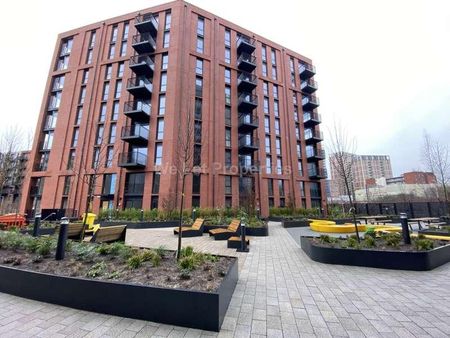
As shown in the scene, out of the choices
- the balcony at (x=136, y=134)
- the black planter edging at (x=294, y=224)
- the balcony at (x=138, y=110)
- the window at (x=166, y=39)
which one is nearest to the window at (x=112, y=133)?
the balcony at (x=136, y=134)

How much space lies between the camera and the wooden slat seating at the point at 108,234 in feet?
22.3

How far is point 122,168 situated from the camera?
2086cm

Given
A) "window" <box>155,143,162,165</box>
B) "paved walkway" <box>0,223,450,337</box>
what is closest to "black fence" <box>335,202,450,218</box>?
"paved walkway" <box>0,223,450,337</box>

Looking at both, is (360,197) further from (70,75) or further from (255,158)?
(70,75)

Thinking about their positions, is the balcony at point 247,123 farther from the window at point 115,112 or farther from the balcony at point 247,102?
the window at point 115,112

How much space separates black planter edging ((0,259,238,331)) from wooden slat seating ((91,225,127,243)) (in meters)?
3.09

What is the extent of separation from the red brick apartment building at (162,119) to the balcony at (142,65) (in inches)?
4.4

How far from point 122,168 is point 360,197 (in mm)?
52341

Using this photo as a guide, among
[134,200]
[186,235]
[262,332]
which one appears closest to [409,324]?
[262,332]

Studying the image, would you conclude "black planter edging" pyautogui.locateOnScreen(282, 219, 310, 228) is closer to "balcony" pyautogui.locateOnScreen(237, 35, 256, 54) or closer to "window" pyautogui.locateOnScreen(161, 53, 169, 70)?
"window" pyautogui.locateOnScreen(161, 53, 169, 70)

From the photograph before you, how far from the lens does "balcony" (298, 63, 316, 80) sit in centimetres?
3238

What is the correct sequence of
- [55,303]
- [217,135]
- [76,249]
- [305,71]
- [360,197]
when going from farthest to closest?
1. [360,197]
2. [305,71]
3. [217,135]
4. [76,249]
5. [55,303]

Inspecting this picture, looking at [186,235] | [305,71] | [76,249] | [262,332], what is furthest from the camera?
[305,71]

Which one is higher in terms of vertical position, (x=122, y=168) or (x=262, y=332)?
(x=122, y=168)
